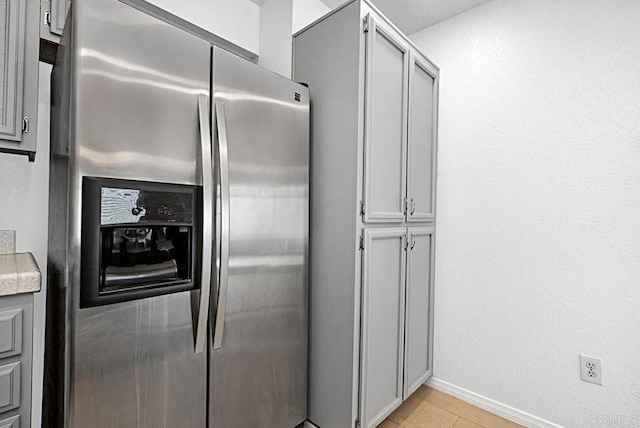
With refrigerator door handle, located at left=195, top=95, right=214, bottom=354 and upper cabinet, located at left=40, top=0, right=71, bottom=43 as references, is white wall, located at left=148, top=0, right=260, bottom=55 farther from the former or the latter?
refrigerator door handle, located at left=195, top=95, right=214, bottom=354

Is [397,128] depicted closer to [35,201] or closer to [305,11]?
[305,11]

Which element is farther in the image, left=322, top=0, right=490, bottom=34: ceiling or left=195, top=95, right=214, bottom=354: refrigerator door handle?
left=322, top=0, right=490, bottom=34: ceiling

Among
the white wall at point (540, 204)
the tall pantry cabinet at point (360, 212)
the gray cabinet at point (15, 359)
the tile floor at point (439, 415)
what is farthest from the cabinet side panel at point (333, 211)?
the gray cabinet at point (15, 359)

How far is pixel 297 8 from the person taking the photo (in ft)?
6.89

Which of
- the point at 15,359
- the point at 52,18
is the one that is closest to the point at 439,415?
the point at 15,359

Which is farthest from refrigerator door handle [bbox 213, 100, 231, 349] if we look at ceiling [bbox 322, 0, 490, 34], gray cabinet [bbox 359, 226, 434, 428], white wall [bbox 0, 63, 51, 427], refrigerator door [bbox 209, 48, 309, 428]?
ceiling [bbox 322, 0, 490, 34]

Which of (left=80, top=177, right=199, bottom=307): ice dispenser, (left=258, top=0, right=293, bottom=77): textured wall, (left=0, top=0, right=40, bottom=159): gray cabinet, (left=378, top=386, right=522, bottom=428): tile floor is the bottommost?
(left=378, top=386, right=522, bottom=428): tile floor

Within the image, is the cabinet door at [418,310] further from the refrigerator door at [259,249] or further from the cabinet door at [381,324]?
the refrigerator door at [259,249]

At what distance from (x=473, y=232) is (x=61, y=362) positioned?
7.12ft

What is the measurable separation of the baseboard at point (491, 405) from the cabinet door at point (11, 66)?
266 centimetres

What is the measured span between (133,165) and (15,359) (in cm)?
66

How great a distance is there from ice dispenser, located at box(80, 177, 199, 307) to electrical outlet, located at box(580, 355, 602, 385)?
78.6 inches

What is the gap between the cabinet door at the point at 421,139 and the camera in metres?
2.02

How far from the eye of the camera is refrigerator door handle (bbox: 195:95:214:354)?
4.00ft
